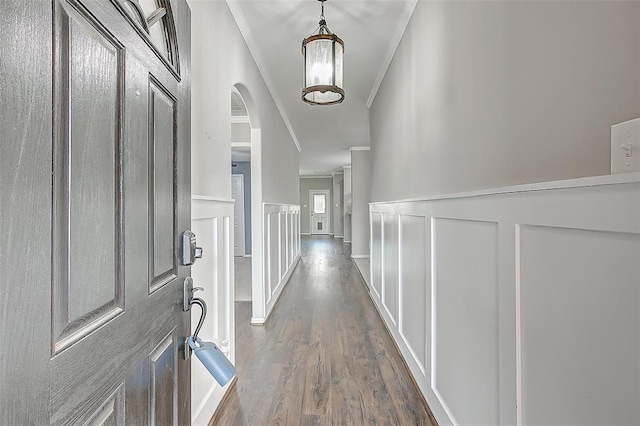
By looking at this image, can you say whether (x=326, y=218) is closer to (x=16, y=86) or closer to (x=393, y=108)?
(x=393, y=108)

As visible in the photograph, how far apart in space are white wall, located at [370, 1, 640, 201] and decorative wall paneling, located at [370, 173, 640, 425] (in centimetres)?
11

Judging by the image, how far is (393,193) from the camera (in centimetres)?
305

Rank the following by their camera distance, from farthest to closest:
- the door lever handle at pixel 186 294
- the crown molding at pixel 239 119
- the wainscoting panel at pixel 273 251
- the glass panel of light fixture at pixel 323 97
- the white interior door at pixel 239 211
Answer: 1. the white interior door at pixel 239 211
2. the crown molding at pixel 239 119
3. the wainscoting panel at pixel 273 251
4. the glass panel of light fixture at pixel 323 97
5. the door lever handle at pixel 186 294

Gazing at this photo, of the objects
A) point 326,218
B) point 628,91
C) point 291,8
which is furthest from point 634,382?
point 326,218

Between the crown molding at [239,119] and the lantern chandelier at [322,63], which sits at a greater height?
the crown molding at [239,119]

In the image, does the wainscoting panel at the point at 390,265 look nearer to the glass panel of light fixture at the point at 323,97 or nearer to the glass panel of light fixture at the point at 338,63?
the glass panel of light fixture at the point at 323,97

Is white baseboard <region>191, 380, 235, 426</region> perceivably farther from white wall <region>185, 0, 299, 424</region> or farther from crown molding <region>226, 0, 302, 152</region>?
crown molding <region>226, 0, 302, 152</region>

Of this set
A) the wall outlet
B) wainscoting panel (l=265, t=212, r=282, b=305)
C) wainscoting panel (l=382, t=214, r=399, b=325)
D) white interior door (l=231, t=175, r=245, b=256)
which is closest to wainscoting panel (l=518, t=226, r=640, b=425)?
the wall outlet

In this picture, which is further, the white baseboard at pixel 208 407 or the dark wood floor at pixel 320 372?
the dark wood floor at pixel 320 372

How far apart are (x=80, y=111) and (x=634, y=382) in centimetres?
103

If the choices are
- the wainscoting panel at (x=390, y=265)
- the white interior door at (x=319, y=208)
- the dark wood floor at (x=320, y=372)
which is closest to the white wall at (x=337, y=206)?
the white interior door at (x=319, y=208)

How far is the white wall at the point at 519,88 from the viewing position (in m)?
0.75

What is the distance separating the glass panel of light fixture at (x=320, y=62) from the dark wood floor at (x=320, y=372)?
1.74m

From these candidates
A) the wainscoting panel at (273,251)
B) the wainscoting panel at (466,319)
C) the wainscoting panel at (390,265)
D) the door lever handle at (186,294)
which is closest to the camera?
the door lever handle at (186,294)
